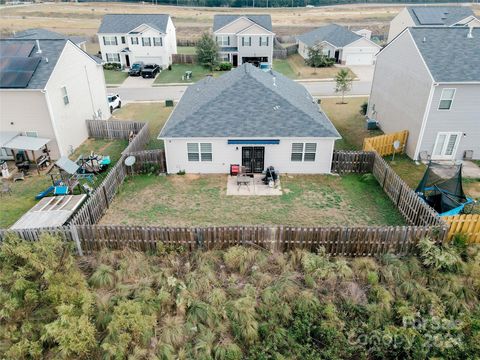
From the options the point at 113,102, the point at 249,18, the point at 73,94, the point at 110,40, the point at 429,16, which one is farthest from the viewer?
the point at 249,18

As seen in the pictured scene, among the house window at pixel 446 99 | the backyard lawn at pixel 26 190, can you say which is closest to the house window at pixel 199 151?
the backyard lawn at pixel 26 190

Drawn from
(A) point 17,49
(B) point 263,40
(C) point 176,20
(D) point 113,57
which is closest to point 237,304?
(A) point 17,49

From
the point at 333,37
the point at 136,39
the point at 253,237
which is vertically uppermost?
the point at 136,39

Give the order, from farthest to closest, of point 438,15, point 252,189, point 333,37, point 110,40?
point 333,37, point 110,40, point 438,15, point 252,189

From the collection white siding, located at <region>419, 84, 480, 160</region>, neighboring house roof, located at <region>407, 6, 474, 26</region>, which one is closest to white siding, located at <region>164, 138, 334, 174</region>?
white siding, located at <region>419, 84, 480, 160</region>

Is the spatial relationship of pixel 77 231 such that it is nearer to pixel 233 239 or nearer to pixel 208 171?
→ pixel 233 239

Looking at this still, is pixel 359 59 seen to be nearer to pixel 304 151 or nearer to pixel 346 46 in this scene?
pixel 346 46

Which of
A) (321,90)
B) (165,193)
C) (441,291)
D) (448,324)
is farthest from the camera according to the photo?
(321,90)

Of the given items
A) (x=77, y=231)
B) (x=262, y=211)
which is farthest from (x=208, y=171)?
(x=77, y=231)
